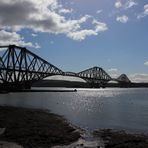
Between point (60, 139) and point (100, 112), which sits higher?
point (100, 112)

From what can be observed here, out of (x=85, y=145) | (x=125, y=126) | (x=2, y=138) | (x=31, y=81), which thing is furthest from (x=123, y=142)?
(x=31, y=81)

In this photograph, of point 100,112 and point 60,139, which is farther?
point 100,112

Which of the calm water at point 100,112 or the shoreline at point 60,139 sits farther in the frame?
the calm water at point 100,112

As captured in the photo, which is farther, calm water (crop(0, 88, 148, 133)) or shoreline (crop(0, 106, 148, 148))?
calm water (crop(0, 88, 148, 133))

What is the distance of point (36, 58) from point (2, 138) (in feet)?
538

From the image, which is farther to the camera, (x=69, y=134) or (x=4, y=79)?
(x=4, y=79)

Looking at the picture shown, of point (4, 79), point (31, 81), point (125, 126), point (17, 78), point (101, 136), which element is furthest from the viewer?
point (31, 81)

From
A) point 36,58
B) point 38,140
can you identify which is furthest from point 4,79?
point 38,140

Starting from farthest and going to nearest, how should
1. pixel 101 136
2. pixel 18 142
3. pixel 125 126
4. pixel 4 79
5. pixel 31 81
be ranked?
pixel 31 81, pixel 4 79, pixel 125 126, pixel 101 136, pixel 18 142

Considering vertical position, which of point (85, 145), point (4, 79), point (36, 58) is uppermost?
point (36, 58)

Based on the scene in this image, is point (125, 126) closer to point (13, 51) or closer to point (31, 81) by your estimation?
point (13, 51)

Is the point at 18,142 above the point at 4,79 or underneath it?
underneath

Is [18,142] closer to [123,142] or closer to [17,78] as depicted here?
[123,142]

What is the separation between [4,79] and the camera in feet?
510
